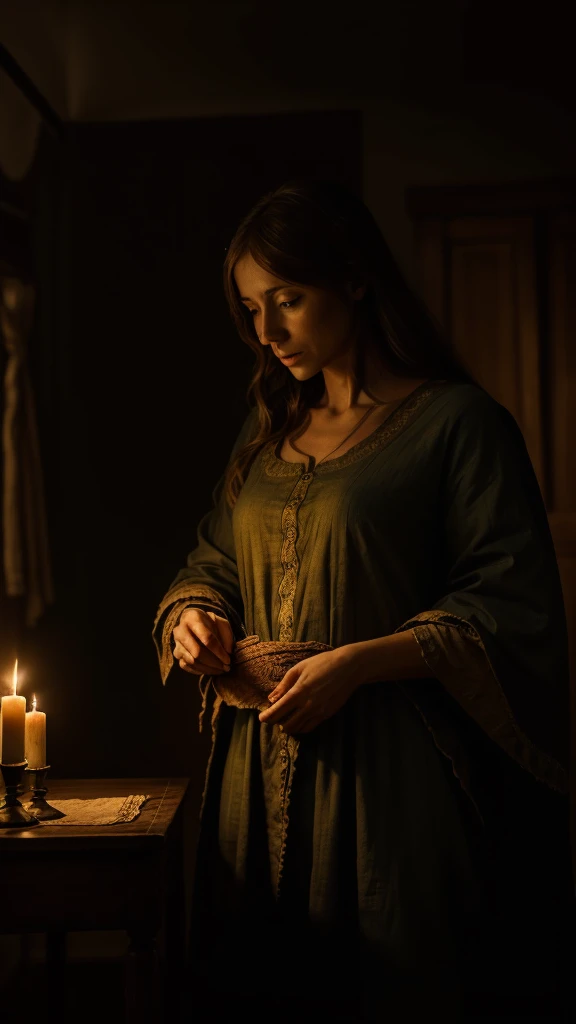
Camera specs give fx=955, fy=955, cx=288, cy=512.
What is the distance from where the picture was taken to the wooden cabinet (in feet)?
6.32

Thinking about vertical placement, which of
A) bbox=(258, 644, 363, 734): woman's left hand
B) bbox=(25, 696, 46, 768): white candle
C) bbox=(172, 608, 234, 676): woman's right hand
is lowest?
bbox=(25, 696, 46, 768): white candle

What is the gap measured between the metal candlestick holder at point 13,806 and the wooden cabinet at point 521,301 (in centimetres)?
105

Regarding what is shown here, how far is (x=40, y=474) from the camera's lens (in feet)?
6.94

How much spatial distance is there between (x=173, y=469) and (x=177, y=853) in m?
0.82

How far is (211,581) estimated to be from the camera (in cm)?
178

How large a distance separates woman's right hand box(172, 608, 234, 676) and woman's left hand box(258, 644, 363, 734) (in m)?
0.16

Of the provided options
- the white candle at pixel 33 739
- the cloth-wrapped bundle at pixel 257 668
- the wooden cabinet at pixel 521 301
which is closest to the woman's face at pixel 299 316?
the wooden cabinet at pixel 521 301

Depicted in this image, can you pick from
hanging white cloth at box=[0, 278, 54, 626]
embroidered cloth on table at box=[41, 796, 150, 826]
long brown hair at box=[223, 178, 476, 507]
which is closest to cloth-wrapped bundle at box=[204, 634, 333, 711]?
embroidered cloth on table at box=[41, 796, 150, 826]

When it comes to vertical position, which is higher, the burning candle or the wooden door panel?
the wooden door panel

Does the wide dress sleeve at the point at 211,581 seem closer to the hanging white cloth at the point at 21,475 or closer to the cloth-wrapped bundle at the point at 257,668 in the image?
the cloth-wrapped bundle at the point at 257,668


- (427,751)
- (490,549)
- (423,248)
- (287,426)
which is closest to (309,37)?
(423,248)

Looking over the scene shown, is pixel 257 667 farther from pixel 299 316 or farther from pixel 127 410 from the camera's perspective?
pixel 127 410

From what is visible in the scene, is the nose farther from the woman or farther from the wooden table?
the wooden table

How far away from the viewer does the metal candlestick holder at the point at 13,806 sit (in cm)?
150
